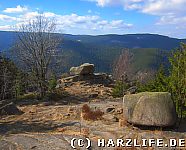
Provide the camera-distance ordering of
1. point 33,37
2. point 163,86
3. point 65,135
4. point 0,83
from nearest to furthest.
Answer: point 65,135, point 163,86, point 33,37, point 0,83

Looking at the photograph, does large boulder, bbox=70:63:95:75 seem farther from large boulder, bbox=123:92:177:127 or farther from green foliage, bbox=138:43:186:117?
large boulder, bbox=123:92:177:127

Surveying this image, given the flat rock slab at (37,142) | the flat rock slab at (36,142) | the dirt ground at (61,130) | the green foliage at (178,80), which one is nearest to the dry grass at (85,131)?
the dirt ground at (61,130)

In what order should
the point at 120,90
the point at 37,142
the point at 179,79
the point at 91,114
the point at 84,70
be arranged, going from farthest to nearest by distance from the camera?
the point at 84,70, the point at 120,90, the point at 91,114, the point at 179,79, the point at 37,142

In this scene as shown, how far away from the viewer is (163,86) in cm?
1488

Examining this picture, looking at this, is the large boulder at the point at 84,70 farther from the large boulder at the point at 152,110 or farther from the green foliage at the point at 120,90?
the large boulder at the point at 152,110

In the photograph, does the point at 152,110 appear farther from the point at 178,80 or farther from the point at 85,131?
the point at 85,131

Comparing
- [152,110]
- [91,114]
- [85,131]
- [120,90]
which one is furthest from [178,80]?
[120,90]

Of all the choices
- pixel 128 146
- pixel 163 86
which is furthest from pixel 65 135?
pixel 163 86

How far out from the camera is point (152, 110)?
12172mm

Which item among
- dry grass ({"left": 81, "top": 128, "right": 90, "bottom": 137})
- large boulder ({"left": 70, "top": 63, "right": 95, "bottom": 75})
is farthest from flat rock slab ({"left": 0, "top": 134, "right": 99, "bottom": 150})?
large boulder ({"left": 70, "top": 63, "right": 95, "bottom": 75})

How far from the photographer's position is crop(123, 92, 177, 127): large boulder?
39.7 feet

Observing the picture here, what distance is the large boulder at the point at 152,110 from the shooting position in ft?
39.7

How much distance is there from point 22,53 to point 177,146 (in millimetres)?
19896

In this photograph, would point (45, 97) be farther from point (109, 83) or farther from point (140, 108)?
point (140, 108)
